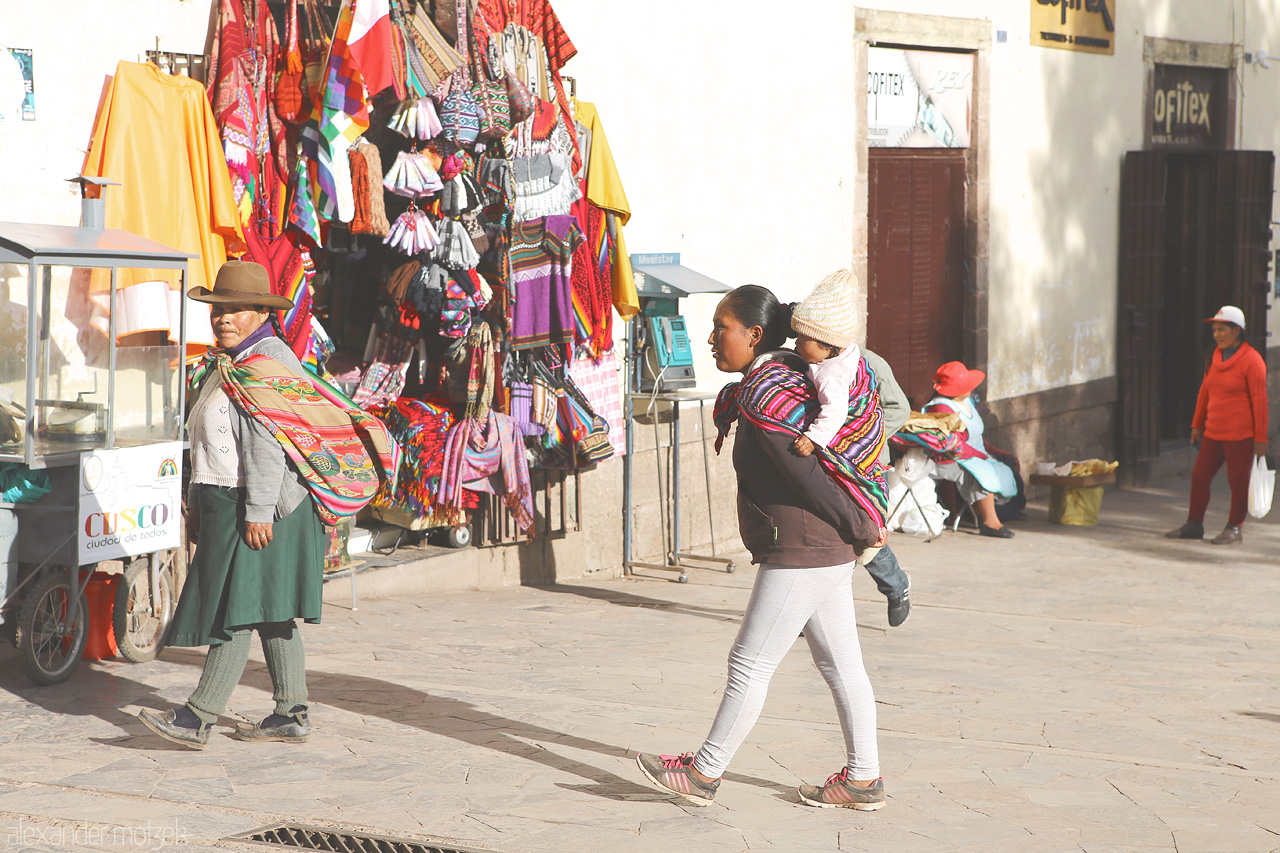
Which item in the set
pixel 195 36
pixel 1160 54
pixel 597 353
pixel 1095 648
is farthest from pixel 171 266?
pixel 1160 54

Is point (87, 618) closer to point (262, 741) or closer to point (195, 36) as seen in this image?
point (262, 741)

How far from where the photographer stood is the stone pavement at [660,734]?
4.48 m

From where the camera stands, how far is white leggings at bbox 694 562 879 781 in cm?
449

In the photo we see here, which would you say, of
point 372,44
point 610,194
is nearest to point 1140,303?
point 610,194

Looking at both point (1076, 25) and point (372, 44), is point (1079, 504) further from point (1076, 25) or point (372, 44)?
point (372, 44)

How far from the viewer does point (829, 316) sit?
4.48m

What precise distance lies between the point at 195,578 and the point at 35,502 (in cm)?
121

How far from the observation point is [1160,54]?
13828 millimetres

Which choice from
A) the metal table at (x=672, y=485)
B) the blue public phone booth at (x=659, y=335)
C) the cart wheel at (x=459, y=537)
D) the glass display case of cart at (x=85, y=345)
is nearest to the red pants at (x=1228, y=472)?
the metal table at (x=672, y=485)

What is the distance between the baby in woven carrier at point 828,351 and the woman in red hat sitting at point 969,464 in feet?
22.0

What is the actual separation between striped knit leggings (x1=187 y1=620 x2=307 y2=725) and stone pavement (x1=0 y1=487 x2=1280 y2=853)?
17 cm

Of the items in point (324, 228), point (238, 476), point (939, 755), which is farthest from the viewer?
point (324, 228)

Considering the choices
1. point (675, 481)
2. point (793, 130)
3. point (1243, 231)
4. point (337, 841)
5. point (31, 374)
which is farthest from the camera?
point (1243, 231)

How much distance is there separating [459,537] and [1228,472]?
579cm
